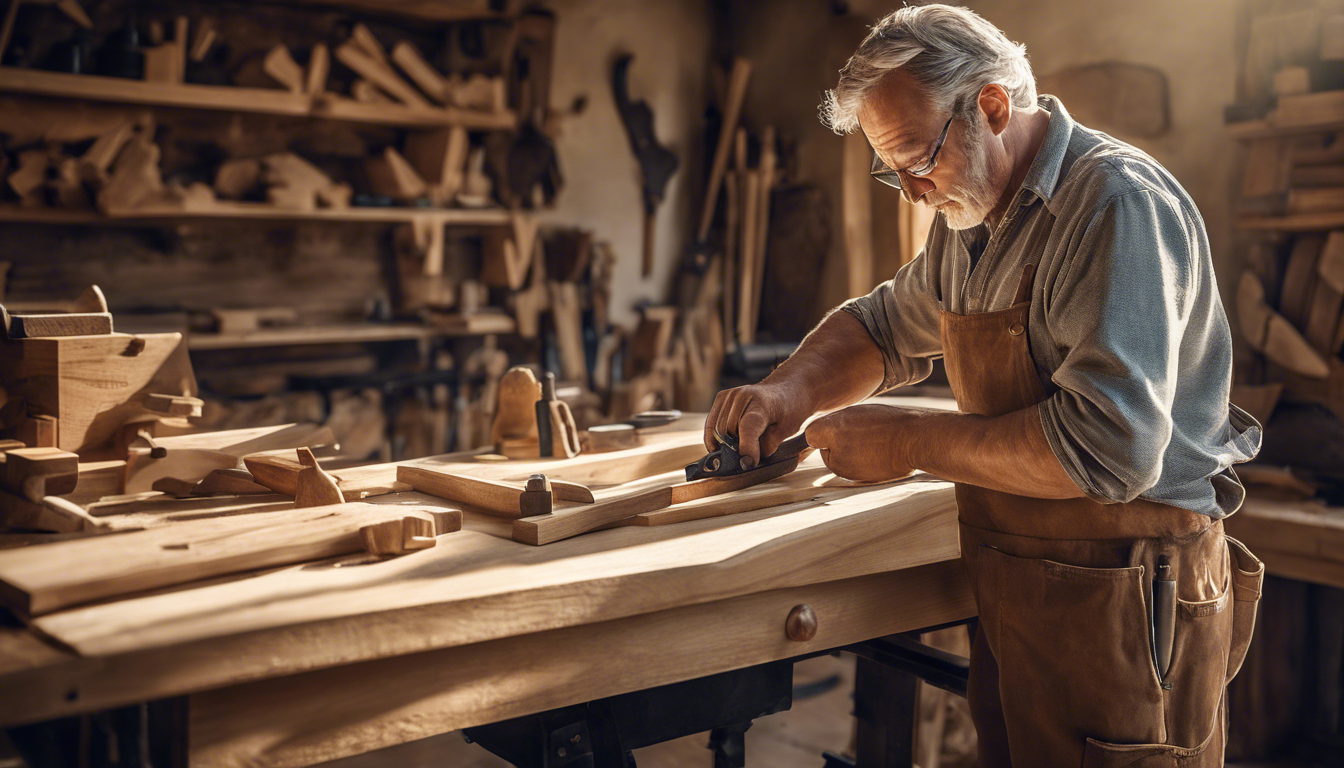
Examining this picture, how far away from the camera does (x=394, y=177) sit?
4719 millimetres

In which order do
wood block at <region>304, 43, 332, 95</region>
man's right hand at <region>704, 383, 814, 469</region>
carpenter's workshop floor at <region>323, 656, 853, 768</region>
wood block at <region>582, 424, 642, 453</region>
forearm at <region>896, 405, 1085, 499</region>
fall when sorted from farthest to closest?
1. wood block at <region>304, 43, 332, 95</region>
2. carpenter's workshop floor at <region>323, 656, 853, 768</region>
3. wood block at <region>582, 424, 642, 453</region>
4. man's right hand at <region>704, 383, 814, 469</region>
5. forearm at <region>896, 405, 1085, 499</region>

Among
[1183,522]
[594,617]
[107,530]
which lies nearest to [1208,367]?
[1183,522]

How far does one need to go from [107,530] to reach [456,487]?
58cm

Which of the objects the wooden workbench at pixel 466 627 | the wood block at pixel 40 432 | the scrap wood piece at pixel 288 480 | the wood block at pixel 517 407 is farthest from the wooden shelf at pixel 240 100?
the wooden workbench at pixel 466 627

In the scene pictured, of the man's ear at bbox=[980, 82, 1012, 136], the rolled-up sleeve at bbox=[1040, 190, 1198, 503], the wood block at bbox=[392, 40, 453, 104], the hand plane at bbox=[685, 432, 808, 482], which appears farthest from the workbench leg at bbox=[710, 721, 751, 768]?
the wood block at bbox=[392, 40, 453, 104]

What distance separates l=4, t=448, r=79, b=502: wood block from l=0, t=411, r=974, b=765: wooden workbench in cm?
40

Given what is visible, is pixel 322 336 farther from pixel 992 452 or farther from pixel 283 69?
pixel 992 452

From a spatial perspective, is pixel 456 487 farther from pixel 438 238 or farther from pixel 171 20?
pixel 171 20

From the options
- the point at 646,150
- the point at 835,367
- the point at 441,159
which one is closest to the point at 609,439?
the point at 835,367

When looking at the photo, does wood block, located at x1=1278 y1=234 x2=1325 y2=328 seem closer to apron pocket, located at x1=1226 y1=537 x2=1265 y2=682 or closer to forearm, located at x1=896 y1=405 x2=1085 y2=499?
apron pocket, located at x1=1226 y1=537 x2=1265 y2=682

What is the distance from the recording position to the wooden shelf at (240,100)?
380 cm

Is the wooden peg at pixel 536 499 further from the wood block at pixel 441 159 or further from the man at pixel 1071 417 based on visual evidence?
the wood block at pixel 441 159

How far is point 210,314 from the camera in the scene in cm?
427

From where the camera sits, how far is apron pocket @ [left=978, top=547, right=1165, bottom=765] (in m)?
1.57
